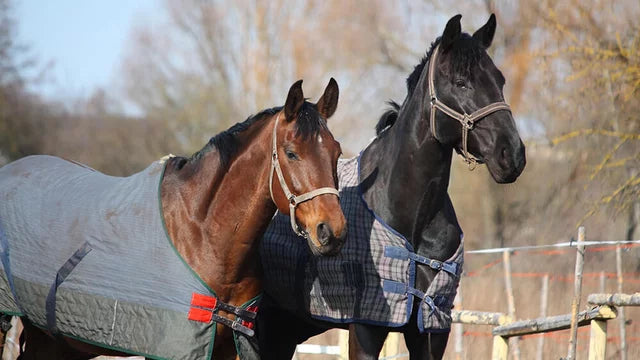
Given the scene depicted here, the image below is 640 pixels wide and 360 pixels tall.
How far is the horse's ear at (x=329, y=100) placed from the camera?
3871 mm

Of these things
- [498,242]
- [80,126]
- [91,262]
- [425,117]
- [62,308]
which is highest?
[80,126]

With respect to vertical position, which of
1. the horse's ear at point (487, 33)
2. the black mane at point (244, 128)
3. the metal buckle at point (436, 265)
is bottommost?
the metal buckle at point (436, 265)

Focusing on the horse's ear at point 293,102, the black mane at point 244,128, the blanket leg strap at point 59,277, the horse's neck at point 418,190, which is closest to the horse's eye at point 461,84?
the horse's neck at point 418,190

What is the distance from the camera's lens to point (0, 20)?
2003 cm

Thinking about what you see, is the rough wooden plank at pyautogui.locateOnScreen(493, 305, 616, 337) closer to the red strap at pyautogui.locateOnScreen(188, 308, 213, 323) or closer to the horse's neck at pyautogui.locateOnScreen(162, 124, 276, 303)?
the horse's neck at pyautogui.locateOnScreen(162, 124, 276, 303)

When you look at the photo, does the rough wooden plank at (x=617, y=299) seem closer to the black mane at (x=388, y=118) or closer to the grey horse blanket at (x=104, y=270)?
the black mane at (x=388, y=118)

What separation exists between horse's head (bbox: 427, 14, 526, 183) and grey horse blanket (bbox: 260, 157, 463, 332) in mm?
577

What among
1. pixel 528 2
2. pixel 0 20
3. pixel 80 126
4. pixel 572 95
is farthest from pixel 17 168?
pixel 80 126

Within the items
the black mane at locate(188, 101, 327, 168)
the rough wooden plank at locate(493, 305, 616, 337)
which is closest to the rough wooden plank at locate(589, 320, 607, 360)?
the rough wooden plank at locate(493, 305, 616, 337)

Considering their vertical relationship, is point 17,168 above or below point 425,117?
below

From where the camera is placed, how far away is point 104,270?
3965 millimetres

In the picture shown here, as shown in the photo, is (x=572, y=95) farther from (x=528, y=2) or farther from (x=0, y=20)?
(x=0, y=20)

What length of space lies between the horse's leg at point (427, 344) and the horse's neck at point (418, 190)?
421mm

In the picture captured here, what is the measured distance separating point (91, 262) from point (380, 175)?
1.60 metres
